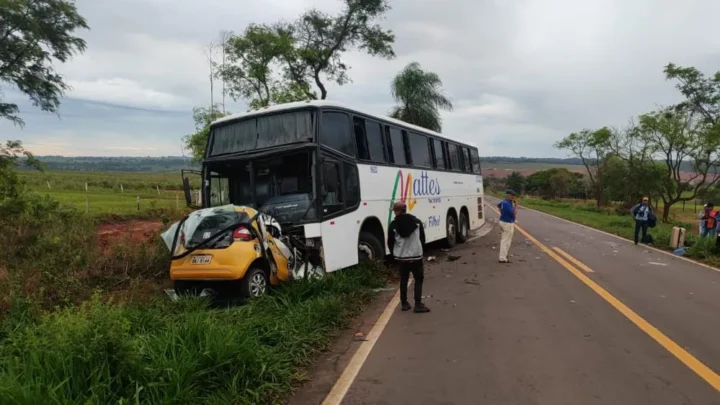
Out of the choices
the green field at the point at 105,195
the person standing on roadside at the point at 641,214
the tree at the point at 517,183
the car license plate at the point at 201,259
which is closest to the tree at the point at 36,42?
the green field at the point at 105,195

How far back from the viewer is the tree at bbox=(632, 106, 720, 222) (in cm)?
3425

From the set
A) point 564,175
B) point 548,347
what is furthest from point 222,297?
point 564,175

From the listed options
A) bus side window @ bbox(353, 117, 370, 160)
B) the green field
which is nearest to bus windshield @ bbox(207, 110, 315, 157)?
the green field

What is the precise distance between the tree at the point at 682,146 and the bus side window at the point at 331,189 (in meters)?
32.3

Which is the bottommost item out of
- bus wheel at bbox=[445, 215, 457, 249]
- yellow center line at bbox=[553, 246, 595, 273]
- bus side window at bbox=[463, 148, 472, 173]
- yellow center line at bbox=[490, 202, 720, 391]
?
yellow center line at bbox=[553, 246, 595, 273]

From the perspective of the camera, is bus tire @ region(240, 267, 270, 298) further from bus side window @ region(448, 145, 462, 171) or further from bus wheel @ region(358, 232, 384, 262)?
bus side window @ region(448, 145, 462, 171)

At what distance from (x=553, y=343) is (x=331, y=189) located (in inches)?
178

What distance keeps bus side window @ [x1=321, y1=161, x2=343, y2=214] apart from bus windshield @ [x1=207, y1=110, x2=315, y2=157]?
2.03 feet

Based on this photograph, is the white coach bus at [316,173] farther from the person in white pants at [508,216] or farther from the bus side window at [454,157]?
the bus side window at [454,157]

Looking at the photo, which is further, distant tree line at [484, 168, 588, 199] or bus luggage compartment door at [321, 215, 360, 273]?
distant tree line at [484, 168, 588, 199]

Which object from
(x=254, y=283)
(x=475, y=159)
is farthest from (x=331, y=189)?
(x=475, y=159)

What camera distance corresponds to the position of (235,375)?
462 centimetres

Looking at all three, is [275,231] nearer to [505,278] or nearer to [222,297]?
[222,297]

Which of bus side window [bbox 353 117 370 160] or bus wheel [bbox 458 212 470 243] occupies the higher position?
bus side window [bbox 353 117 370 160]
